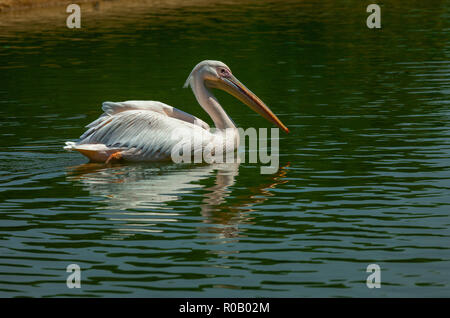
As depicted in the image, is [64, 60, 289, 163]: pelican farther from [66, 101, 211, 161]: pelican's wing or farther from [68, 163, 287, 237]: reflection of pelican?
[68, 163, 287, 237]: reflection of pelican

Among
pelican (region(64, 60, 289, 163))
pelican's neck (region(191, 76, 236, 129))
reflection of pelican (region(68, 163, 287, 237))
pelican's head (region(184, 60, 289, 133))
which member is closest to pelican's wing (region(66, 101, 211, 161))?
pelican (region(64, 60, 289, 163))

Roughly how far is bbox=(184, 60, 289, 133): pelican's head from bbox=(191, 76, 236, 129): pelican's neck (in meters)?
0.07

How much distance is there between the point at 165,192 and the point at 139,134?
1318 millimetres

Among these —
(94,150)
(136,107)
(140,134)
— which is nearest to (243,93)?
(136,107)

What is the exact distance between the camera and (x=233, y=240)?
21.4 ft

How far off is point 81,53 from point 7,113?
7.19 m

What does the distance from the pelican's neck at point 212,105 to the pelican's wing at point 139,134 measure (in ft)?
2.04

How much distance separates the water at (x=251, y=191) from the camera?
5777 millimetres

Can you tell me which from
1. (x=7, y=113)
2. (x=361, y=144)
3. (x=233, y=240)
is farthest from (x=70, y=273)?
(x=7, y=113)

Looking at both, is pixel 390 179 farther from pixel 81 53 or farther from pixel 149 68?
pixel 81 53

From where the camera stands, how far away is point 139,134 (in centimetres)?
922

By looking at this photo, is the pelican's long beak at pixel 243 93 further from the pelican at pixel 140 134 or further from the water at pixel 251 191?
the pelican at pixel 140 134

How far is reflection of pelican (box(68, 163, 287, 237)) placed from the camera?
7.10 meters

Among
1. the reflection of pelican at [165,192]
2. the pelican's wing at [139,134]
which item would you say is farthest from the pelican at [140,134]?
the reflection of pelican at [165,192]
